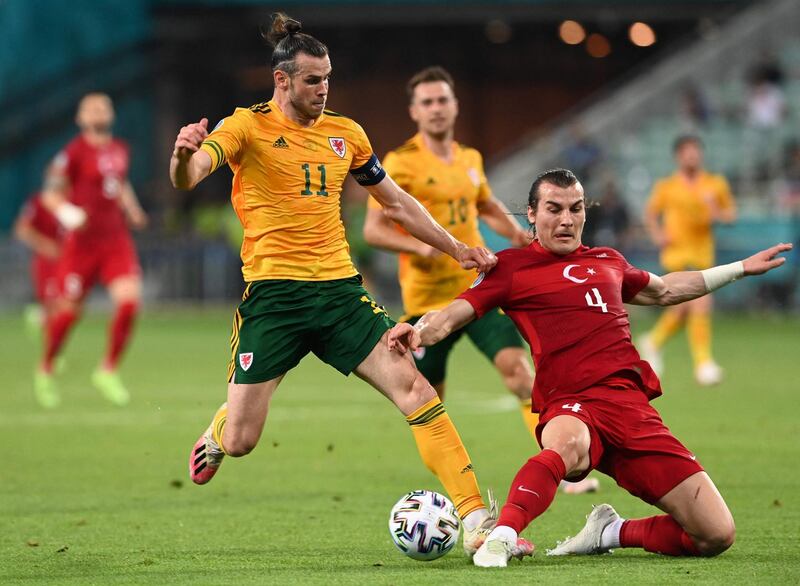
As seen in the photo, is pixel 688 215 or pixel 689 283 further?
pixel 688 215

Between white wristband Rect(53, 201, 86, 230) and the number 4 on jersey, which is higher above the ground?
white wristband Rect(53, 201, 86, 230)

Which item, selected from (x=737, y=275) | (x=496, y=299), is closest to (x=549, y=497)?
(x=496, y=299)

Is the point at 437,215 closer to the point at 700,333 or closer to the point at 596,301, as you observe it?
the point at 596,301

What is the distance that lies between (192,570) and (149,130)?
28623mm

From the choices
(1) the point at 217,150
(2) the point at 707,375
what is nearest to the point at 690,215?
(2) the point at 707,375

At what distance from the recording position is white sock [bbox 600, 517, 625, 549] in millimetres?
6762

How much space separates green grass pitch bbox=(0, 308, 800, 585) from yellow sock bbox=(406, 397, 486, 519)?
0.32m

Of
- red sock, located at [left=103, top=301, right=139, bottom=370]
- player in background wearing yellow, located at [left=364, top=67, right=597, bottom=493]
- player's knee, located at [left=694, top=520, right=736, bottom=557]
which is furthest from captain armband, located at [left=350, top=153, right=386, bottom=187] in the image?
red sock, located at [left=103, top=301, right=139, bottom=370]

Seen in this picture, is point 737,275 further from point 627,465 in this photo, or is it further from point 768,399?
point 768,399

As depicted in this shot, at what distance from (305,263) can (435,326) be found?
91 centimetres

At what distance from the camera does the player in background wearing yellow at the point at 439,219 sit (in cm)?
891

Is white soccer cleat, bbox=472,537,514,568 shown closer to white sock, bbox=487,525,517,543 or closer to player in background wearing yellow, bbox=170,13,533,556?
white sock, bbox=487,525,517,543

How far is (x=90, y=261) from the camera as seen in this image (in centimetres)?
1438

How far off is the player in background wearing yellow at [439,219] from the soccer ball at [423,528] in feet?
7.28
